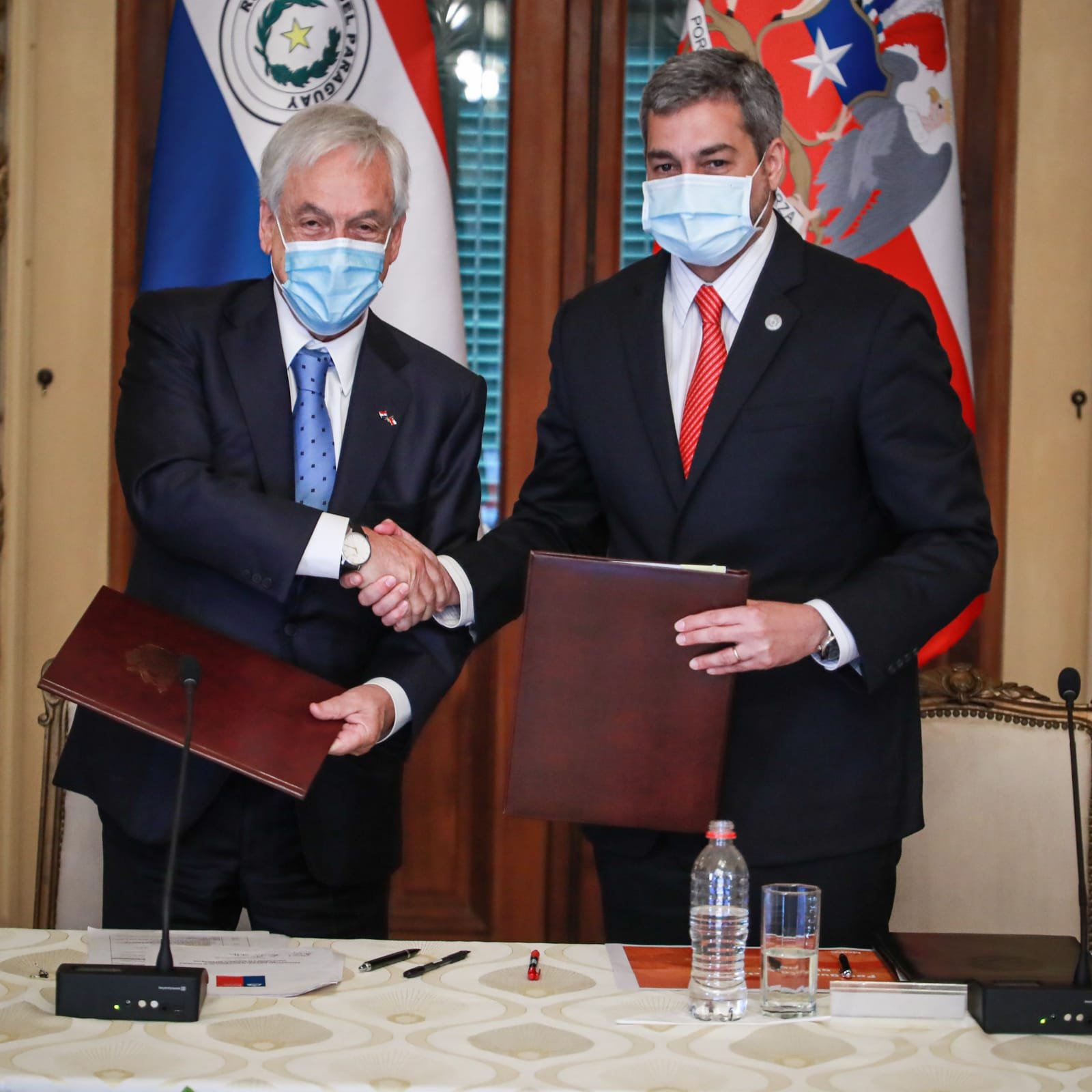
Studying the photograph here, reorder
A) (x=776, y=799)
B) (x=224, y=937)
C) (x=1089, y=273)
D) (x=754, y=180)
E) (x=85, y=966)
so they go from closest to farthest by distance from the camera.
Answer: (x=85, y=966) → (x=224, y=937) → (x=776, y=799) → (x=754, y=180) → (x=1089, y=273)

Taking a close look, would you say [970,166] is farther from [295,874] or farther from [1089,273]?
[295,874]

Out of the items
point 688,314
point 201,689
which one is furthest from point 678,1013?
point 688,314

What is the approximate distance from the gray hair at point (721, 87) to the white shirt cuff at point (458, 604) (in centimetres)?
75

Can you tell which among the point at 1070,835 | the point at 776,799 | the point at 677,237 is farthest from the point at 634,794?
the point at 1070,835

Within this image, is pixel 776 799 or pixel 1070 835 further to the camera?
pixel 1070 835

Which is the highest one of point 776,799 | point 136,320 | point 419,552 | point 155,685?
point 136,320

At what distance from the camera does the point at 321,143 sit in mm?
2191

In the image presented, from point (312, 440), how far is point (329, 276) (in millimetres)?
255

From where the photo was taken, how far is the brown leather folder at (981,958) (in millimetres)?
1532

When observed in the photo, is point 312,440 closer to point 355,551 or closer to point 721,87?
point 355,551

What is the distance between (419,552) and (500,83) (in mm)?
1673

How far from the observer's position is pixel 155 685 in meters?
1.80

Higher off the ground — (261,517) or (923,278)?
(923,278)

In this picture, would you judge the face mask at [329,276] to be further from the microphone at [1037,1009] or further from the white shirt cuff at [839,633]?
the microphone at [1037,1009]
